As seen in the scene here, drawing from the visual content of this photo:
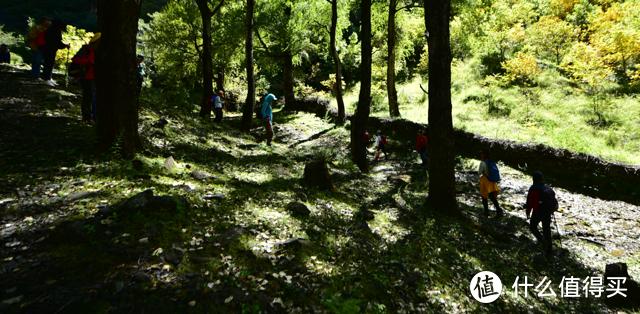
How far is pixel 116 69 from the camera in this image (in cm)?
516

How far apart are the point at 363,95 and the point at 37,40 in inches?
408

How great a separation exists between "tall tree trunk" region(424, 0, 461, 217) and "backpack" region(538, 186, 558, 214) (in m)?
1.72

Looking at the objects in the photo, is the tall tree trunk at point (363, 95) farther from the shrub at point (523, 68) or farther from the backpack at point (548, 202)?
the shrub at point (523, 68)

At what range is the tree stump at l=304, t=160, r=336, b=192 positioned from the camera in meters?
7.23

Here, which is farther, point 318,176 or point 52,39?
point 52,39

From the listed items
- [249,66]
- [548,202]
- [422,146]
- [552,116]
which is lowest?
[548,202]

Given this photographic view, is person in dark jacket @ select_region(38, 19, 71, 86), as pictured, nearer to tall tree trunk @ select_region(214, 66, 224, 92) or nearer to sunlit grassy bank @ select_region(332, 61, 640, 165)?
tall tree trunk @ select_region(214, 66, 224, 92)

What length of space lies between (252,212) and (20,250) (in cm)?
266

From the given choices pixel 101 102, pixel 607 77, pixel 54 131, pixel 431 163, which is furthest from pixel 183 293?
pixel 607 77

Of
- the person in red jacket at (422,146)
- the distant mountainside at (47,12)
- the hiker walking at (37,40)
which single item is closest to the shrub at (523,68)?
the person in red jacket at (422,146)

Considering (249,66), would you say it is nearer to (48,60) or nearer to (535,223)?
(48,60)

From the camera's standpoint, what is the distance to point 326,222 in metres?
5.17

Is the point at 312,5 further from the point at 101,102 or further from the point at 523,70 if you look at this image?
the point at 101,102
